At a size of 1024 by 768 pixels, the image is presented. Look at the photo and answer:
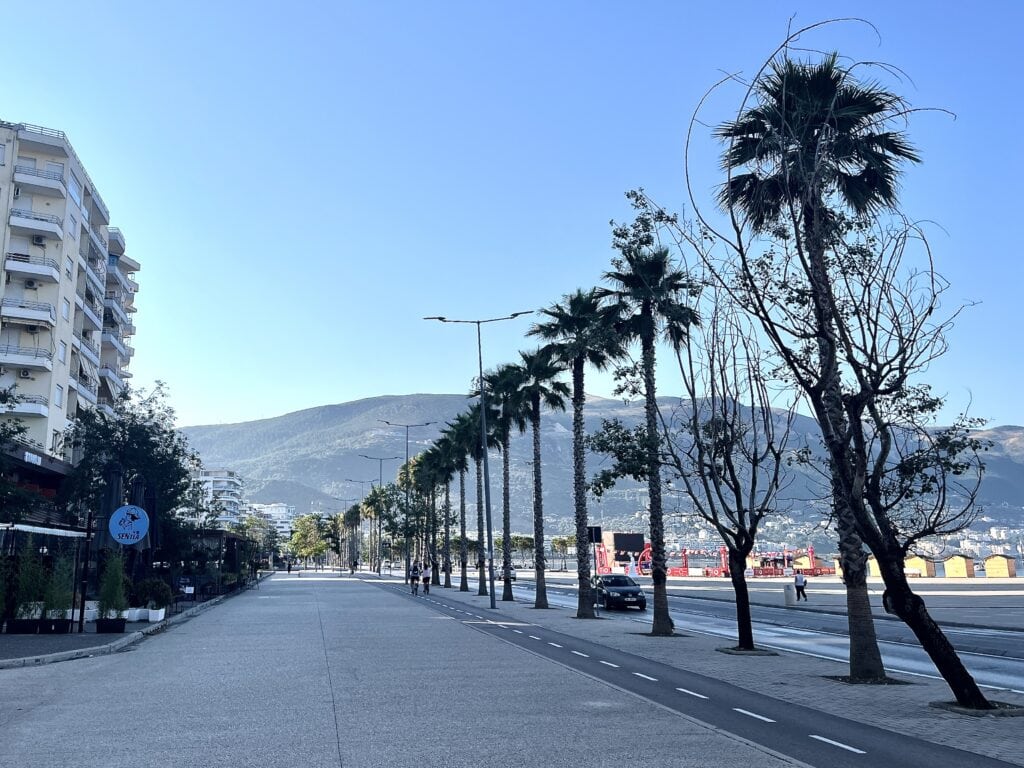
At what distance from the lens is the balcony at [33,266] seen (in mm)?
56688

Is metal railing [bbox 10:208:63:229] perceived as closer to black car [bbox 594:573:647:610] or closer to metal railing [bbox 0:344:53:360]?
metal railing [bbox 0:344:53:360]

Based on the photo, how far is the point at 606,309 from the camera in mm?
28156

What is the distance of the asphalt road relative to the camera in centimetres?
912

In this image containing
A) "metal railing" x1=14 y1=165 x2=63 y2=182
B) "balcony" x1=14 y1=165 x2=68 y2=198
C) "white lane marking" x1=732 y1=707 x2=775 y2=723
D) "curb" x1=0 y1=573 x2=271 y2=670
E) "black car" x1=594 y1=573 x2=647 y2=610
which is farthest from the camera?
"metal railing" x1=14 y1=165 x2=63 y2=182

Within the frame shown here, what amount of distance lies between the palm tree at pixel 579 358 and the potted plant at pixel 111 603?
14.5 m

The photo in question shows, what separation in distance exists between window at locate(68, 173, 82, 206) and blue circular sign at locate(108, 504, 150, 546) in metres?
42.2

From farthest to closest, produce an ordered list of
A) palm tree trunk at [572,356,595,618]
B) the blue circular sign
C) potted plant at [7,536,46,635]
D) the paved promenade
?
palm tree trunk at [572,356,595,618] → the blue circular sign → potted plant at [7,536,46,635] → the paved promenade

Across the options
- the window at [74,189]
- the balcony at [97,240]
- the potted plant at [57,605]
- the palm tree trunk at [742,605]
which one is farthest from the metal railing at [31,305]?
the palm tree trunk at [742,605]

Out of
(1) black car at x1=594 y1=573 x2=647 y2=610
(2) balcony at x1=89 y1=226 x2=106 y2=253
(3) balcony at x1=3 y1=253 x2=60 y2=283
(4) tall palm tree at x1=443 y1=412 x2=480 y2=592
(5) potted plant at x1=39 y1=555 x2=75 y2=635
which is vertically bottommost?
(1) black car at x1=594 y1=573 x2=647 y2=610

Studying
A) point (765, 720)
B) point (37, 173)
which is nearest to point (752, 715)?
point (765, 720)

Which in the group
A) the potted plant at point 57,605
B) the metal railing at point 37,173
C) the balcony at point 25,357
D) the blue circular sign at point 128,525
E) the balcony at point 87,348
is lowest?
the potted plant at point 57,605

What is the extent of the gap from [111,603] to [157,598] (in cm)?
621

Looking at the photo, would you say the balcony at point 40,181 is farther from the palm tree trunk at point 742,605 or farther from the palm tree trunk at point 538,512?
the palm tree trunk at point 742,605

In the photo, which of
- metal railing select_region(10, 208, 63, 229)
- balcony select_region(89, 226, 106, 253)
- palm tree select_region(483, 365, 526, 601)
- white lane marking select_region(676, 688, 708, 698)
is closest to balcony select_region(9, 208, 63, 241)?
metal railing select_region(10, 208, 63, 229)
